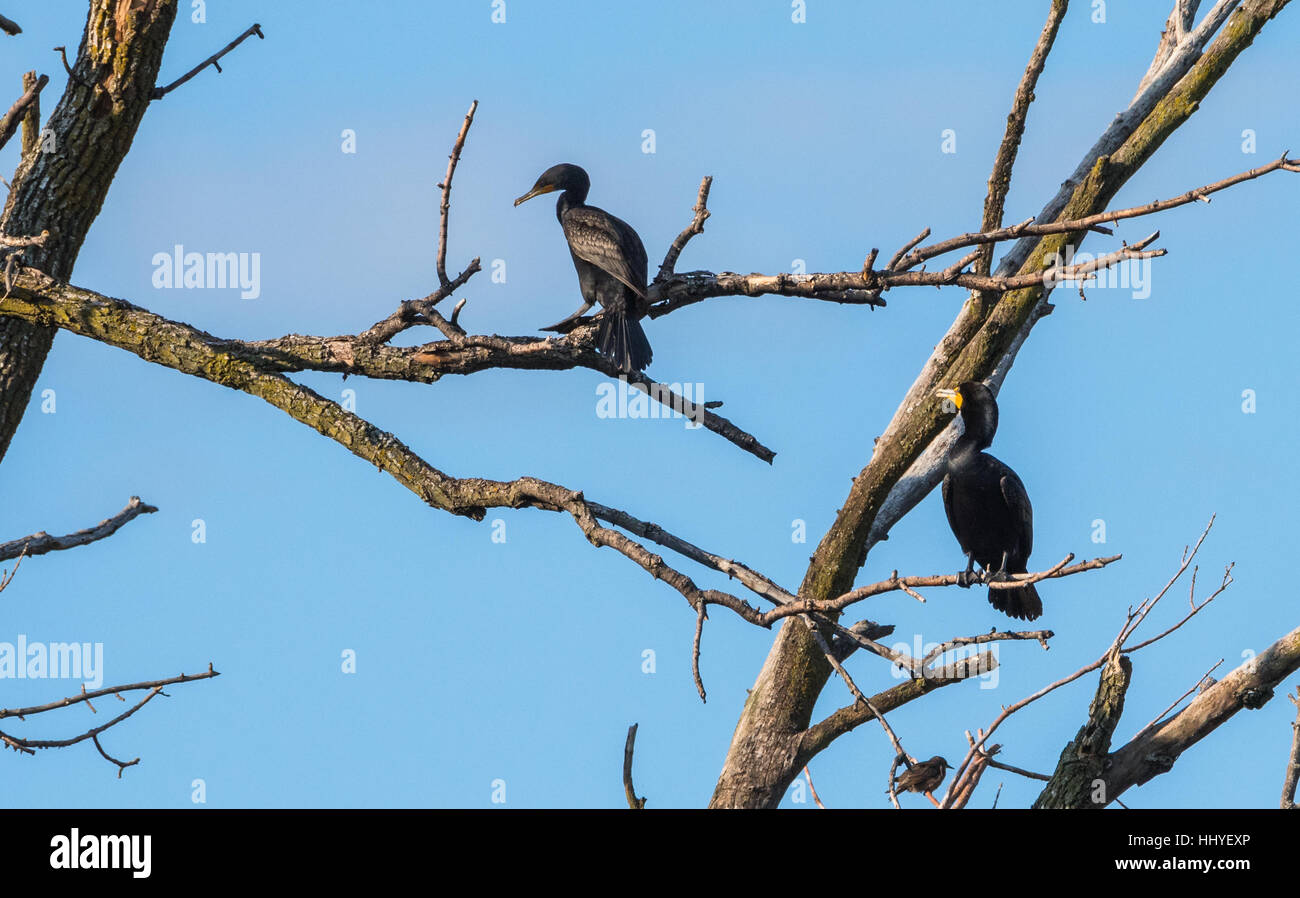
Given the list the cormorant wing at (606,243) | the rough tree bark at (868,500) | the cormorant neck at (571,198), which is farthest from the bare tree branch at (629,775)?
the cormorant neck at (571,198)

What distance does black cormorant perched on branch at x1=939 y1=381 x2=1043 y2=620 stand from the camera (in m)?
8.78

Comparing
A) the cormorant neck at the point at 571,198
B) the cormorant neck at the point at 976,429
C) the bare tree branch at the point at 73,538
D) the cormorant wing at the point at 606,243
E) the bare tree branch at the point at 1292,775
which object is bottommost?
the bare tree branch at the point at 1292,775

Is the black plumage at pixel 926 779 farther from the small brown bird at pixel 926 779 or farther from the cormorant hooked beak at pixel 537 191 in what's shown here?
the cormorant hooked beak at pixel 537 191

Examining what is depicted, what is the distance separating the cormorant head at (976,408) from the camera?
26.0 feet

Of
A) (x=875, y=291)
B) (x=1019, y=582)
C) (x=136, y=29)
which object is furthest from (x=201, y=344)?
(x=1019, y=582)

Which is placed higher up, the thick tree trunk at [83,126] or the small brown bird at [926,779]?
the thick tree trunk at [83,126]

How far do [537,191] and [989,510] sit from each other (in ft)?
11.7

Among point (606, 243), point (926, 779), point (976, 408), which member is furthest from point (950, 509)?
point (926, 779)

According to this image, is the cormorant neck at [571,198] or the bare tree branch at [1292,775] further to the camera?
the cormorant neck at [571,198]

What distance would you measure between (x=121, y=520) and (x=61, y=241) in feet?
4.05

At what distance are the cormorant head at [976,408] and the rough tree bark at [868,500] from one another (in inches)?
4.6

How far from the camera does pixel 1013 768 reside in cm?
562

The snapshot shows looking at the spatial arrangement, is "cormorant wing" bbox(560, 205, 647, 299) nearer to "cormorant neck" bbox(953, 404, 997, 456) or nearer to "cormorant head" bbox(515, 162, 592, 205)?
"cormorant head" bbox(515, 162, 592, 205)

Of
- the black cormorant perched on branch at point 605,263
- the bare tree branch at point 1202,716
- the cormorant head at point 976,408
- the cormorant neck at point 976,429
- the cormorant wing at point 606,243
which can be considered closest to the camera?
the bare tree branch at point 1202,716
